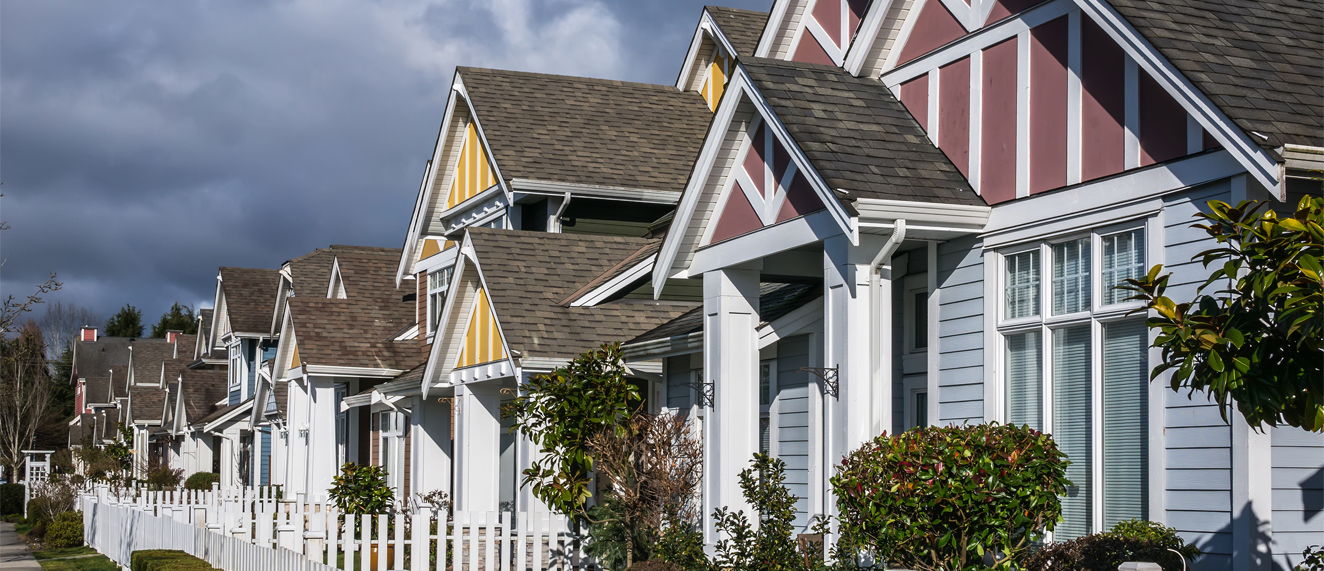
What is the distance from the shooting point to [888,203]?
1050cm

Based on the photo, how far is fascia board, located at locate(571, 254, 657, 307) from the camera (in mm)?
18125

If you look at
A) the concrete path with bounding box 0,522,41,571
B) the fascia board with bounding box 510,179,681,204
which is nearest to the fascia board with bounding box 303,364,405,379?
the fascia board with bounding box 510,179,681,204

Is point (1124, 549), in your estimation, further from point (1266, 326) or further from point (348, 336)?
point (348, 336)

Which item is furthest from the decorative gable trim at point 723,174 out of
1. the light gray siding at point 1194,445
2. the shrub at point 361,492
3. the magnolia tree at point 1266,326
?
the shrub at point 361,492

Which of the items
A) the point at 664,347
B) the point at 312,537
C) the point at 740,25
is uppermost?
the point at 740,25

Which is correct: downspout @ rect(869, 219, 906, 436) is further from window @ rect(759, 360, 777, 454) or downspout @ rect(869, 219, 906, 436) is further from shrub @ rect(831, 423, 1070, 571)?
window @ rect(759, 360, 777, 454)

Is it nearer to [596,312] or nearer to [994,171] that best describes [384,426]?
[596,312]

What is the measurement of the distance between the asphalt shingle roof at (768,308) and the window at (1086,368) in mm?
3348

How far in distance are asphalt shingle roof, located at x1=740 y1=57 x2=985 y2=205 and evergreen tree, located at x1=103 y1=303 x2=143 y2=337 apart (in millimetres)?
97170

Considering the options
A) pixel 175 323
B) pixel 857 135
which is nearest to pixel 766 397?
pixel 857 135

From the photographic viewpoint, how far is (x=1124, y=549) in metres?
8.72

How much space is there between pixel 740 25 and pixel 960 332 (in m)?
14.1

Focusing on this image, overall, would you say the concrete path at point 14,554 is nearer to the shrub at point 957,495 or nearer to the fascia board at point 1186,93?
the shrub at point 957,495

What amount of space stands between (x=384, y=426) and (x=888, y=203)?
19.2 metres
